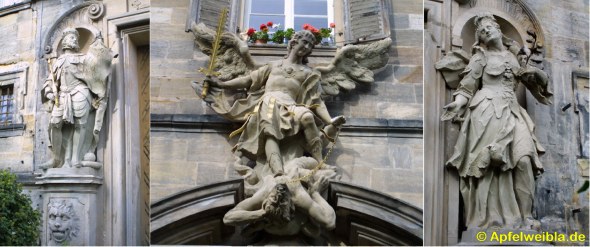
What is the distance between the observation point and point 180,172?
8766 millimetres

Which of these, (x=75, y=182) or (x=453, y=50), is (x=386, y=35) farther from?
(x=75, y=182)

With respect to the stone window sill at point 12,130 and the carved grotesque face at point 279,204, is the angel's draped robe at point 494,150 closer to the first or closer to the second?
the carved grotesque face at point 279,204

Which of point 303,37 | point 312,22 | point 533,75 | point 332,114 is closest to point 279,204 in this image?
point 332,114

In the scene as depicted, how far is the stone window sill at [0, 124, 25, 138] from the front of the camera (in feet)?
32.6

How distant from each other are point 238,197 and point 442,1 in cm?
254

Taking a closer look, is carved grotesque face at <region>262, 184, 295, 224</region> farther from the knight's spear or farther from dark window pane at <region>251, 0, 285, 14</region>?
dark window pane at <region>251, 0, 285, 14</region>

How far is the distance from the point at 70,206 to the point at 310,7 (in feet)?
8.99

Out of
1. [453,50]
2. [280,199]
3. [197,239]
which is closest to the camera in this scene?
[280,199]

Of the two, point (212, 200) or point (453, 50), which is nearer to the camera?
point (212, 200)

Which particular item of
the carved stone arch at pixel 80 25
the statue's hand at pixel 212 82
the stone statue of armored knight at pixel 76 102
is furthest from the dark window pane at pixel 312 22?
the carved stone arch at pixel 80 25

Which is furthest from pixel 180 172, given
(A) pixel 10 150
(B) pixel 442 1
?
(B) pixel 442 1

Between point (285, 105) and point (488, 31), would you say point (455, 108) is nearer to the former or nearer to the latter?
point (488, 31)

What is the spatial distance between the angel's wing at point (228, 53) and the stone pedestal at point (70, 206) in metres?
1.51

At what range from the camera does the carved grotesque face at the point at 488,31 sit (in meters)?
9.07
